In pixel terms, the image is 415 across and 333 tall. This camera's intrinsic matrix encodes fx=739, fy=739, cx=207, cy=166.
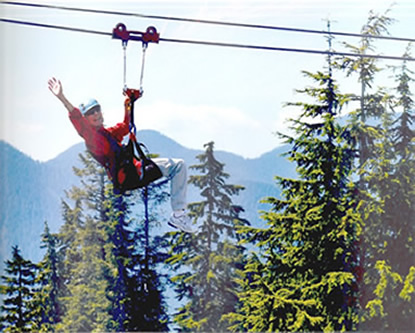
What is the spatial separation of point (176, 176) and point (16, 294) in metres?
9.74

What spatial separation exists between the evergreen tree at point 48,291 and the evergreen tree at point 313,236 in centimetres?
453

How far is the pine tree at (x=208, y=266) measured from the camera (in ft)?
49.4

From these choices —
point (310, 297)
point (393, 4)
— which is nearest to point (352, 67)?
point (393, 4)

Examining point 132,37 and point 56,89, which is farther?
point 132,37

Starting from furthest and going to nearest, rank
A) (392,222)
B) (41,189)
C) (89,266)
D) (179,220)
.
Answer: (41,189)
(89,266)
(392,222)
(179,220)

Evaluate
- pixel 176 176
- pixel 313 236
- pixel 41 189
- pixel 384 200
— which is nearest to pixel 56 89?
pixel 176 176

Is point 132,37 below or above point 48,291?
above

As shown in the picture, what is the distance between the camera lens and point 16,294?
14.7 meters

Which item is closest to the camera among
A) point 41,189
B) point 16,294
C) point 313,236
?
point 313,236

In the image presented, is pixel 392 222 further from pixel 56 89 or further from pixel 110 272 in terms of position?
pixel 56 89

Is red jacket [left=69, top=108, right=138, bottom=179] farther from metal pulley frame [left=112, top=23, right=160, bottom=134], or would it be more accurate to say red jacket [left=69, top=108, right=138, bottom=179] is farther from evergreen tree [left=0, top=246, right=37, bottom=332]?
evergreen tree [left=0, top=246, right=37, bottom=332]

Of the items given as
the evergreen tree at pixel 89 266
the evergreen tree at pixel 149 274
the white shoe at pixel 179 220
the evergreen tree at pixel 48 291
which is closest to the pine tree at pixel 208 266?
the evergreen tree at pixel 149 274

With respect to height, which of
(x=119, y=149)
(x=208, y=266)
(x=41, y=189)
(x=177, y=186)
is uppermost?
(x=41, y=189)

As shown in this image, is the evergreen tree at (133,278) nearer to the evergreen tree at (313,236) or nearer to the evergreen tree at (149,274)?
the evergreen tree at (149,274)
